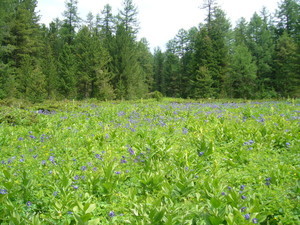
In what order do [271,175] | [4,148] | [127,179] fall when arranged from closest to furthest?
1. [271,175]
2. [127,179]
3. [4,148]

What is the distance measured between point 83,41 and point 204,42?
16797mm

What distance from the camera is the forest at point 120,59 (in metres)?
26.9

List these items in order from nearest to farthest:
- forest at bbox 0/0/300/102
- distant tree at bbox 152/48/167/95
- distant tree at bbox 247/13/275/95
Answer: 1. forest at bbox 0/0/300/102
2. distant tree at bbox 247/13/275/95
3. distant tree at bbox 152/48/167/95

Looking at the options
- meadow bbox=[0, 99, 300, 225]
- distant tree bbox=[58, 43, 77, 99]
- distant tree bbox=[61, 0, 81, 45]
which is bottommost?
meadow bbox=[0, 99, 300, 225]

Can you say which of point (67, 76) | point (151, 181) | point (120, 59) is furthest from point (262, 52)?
point (151, 181)

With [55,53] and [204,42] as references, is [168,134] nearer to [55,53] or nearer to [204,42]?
[204,42]

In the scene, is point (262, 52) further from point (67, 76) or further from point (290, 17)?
point (67, 76)

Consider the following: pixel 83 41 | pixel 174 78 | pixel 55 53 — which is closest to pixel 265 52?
pixel 174 78

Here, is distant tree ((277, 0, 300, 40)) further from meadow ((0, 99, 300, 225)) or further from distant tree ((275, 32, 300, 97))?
meadow ((0, 99, 300, 225))

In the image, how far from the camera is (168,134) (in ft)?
23.4

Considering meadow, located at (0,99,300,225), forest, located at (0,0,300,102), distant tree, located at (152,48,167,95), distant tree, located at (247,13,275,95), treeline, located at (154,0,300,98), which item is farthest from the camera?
distant tree, located at (152,48,167,95)

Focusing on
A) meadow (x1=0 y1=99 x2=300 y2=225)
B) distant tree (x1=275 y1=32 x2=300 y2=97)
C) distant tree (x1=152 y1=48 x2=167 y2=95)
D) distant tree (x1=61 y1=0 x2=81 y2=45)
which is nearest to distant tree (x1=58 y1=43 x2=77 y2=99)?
distant tree (x1=61 y1=0 x2=81 y2=45)

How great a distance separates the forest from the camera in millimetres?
26891

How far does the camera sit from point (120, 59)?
97.2ft
